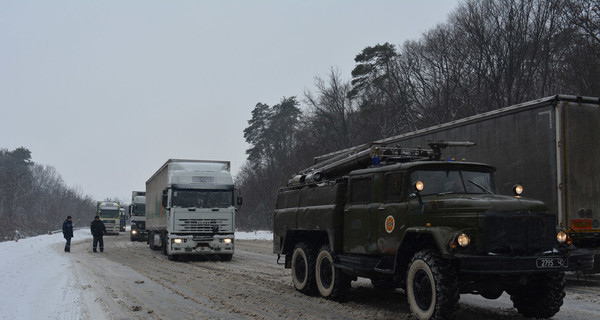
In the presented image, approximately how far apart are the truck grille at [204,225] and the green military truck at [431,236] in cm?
916

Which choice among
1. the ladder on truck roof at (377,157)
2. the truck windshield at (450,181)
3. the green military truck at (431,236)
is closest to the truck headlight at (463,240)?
the green military truck at (431,236)

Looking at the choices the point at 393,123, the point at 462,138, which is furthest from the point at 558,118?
the point at 393,123

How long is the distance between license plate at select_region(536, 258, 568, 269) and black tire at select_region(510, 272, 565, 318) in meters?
0.44

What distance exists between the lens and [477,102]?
33.9m

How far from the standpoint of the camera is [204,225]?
19.7 meters

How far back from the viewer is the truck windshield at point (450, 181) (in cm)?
821

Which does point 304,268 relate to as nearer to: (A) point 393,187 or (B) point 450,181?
(A) point 393,187

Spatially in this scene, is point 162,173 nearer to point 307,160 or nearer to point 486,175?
point 486,175

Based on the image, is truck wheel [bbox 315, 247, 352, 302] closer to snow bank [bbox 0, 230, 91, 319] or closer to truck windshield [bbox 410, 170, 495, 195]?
truck windshield [bbox 410, 170, 495, 195]

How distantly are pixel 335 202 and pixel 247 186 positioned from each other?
6386 cm

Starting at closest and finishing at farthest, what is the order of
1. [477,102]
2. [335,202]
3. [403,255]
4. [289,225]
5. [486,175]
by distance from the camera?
1. [403,255]
2. [486,175]
3. [335,202]
4. [289,225]
5. [477,102]

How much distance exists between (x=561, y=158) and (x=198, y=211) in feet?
41.8

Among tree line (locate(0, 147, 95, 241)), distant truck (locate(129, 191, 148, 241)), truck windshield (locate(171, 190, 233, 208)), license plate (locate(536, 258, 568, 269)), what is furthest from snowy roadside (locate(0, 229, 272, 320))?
tree line (locate(0, 147, 95, 241))

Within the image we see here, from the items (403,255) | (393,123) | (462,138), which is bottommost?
(403,255)
